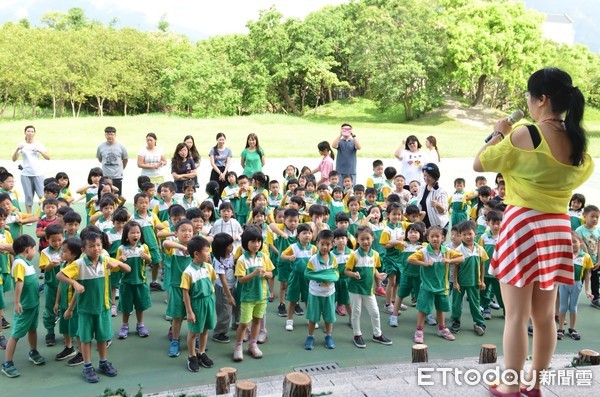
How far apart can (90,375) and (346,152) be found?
574cm

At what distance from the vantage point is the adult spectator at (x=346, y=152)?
9055 mm

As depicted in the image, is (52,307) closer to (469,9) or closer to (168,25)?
(469,9)

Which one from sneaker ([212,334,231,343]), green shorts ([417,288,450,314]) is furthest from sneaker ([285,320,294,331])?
green shorts ([417,288,450,314])

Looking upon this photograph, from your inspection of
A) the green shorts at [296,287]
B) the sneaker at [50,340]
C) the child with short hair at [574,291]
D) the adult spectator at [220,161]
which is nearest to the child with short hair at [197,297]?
the green shorts at [296,287]

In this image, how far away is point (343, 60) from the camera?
135ft

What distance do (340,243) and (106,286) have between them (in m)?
2.09

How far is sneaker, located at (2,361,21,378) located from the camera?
4.32m

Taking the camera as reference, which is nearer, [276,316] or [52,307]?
[52,307]

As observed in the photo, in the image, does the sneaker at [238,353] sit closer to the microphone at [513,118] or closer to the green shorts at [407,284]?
the green shorts at [407,284]

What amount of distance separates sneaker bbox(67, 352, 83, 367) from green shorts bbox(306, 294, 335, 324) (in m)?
1.92

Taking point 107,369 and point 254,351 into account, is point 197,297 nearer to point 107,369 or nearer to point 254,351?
point 254,351

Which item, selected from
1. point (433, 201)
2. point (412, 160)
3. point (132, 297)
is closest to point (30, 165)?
point (132, 297)

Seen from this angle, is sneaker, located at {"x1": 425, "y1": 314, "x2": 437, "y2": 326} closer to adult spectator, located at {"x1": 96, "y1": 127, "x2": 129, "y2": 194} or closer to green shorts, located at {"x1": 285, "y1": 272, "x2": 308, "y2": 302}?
green shorts, located at {"x1": 285, "y1": 272, "x2": 308, "y2": 302}

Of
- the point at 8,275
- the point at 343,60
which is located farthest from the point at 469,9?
the point at 8,275
